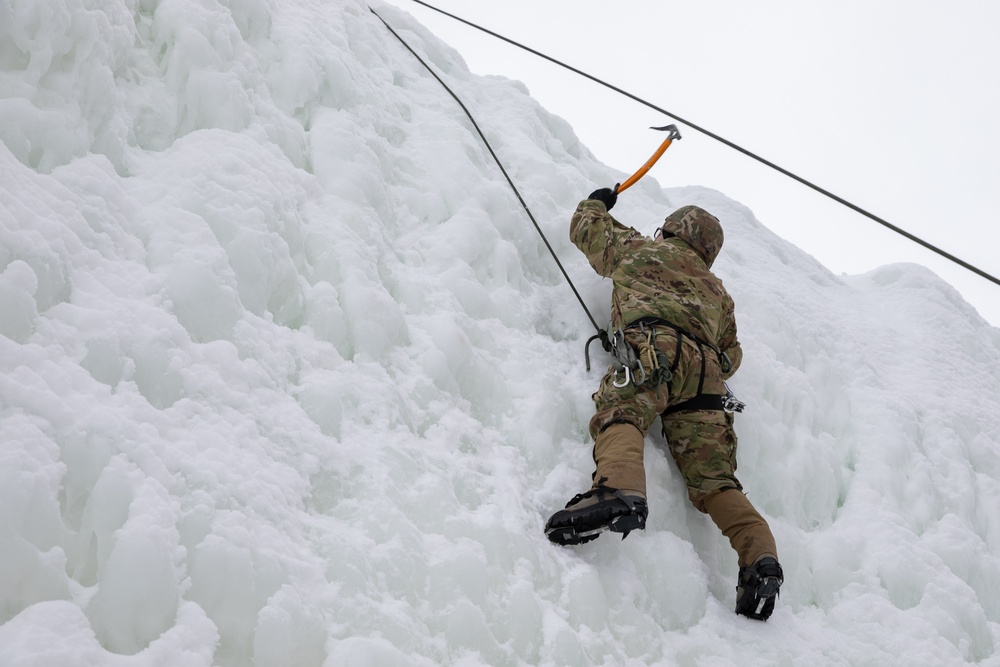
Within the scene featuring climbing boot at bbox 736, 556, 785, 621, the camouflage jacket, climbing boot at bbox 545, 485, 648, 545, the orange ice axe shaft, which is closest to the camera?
climbing boot at bbox 545, 485, 648, 545

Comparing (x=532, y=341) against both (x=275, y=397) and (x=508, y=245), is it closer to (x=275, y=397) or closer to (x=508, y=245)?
(x=508, y=245)

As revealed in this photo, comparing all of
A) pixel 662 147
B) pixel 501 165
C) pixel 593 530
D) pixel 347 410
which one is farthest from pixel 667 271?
pixel 347 410

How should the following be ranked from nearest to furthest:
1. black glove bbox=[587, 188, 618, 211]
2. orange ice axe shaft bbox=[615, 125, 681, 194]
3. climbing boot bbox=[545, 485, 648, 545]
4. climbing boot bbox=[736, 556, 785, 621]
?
climbing boot bbox=[545, 485, 648, 545], climbing boot bbox=[736, 556, 785, 621], black glove bbox=[587, 188, 618, 211], orange ice axe shaft bbox=[615, 125, 681, 194]

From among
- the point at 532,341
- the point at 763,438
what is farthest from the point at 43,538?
the point at 763,438

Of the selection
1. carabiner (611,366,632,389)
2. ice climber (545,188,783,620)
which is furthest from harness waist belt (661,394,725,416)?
carabiner (611,366,632,389)

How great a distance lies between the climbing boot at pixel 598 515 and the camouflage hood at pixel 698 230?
1485mm

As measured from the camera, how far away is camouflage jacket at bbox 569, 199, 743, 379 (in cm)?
327

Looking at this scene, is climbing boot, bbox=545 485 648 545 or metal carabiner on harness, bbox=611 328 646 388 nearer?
climbing boot, bbox=545 485 648 545

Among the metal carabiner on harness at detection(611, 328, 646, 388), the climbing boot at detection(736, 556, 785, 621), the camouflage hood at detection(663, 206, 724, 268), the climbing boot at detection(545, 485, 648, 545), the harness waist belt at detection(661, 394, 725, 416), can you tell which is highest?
the camouflage hood at detection(663, 206, 724, 268)

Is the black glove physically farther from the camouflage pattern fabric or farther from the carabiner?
the carabiner

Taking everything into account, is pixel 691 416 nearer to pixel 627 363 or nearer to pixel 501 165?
pixel 627 363

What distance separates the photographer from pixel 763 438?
360 centimetres

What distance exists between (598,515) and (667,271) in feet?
4.37

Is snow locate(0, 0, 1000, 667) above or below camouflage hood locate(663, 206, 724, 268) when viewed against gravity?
below
